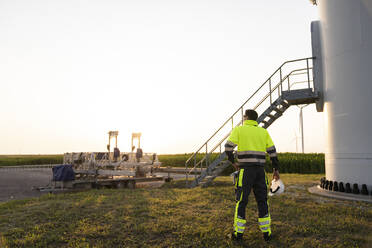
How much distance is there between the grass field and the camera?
5266 mm

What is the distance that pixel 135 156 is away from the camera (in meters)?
17.4

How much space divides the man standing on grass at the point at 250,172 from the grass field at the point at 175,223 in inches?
14.8

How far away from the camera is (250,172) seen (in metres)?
5.26

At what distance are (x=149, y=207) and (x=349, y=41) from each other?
8.81 m

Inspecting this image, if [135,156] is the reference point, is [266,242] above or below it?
below

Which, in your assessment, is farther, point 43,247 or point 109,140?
point 109,140

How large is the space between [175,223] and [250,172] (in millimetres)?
2357

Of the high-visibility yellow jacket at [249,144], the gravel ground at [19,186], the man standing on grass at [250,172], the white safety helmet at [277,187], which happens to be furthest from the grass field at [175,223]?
the gravel ground at [19,186]

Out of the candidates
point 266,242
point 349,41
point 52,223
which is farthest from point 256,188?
point 349,41

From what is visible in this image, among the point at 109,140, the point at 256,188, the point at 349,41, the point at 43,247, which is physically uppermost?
the point at 349,41

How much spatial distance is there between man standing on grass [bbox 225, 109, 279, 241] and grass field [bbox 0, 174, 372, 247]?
38 centimetres

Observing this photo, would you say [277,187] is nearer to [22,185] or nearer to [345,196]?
[345,196]

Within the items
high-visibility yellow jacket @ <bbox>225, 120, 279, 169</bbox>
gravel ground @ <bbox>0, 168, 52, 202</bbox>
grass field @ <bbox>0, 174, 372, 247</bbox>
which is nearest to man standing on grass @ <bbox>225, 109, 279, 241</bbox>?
high-visibility yellow jacket @ <bbox>225, 120, 279, 169</bbox>

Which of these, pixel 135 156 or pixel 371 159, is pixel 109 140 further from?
pixel 371 159
